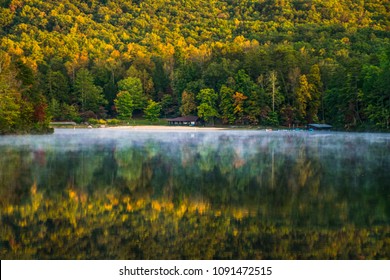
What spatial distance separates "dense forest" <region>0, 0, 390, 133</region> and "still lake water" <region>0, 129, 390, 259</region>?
109 feet

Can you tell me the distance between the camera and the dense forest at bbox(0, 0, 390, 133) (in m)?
Answer: 70.8

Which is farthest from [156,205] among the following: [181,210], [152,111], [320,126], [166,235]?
[152,111]

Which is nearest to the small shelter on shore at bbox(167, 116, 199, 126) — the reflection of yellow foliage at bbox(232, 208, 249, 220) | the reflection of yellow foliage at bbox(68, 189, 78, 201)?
the reflection of yellow foliage at bbox(68, 189, 78, 201)

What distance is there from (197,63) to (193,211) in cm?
8562

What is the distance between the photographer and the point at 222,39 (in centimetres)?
13800

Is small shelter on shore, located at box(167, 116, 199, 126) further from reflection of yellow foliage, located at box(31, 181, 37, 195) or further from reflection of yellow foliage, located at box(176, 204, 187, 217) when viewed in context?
reflection of yellow foliage, located at box(176, 204, 187, 217)

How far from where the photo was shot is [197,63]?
325 feet

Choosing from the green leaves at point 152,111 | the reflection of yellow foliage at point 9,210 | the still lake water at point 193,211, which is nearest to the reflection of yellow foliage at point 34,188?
the still lake water at point 193,211

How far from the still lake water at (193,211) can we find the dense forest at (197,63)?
1307 inches

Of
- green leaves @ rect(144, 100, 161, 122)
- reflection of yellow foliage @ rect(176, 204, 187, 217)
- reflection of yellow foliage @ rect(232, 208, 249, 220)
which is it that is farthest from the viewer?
green leaves @ rect(144, 100, 161, 122)

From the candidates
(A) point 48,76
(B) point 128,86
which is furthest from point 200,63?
(A) point 48,76

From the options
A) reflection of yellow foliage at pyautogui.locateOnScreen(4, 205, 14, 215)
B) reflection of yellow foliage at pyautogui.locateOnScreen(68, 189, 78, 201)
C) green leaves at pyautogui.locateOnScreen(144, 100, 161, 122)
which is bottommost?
green leaves at pyautogui.locateOnScreen(144, 100, 161, 122)

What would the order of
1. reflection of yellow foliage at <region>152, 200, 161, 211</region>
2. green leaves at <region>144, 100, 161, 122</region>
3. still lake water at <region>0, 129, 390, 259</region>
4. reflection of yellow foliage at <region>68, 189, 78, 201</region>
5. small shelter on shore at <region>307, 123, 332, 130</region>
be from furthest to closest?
green leaves at <region>144, 100, 161, 122</region>, small shelter on shore at <region>307, 123, 332, 130</region>, reflection of yellow foliage at <region>68, 189, 78, 201</region>, reflection of yellow foliage at <region>152, 200, 161, 211</region>, still lake water at <region>0, 129, 390, 259</region>

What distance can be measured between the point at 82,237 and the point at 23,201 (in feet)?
14.2
